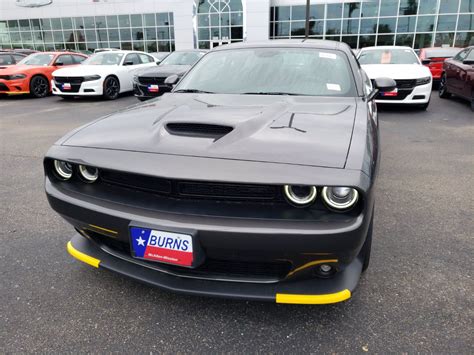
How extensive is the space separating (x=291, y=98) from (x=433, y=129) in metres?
5.20

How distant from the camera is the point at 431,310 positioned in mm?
2010

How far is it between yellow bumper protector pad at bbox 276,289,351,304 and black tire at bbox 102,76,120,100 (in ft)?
34.3

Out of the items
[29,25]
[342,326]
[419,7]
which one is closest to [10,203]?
[342,326]

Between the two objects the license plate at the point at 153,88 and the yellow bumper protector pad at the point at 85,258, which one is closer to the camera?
the yellow bumper protector pad at the point at 85,258

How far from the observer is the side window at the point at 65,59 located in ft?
40.7

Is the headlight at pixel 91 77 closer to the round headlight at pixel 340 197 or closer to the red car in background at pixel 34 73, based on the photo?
the red car in background at pixel 34 73

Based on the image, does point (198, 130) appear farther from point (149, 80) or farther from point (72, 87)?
point (72, 87)

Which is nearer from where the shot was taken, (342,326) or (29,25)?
(342,326)

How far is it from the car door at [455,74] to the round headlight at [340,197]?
8.80 metres

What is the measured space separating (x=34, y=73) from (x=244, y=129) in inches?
476

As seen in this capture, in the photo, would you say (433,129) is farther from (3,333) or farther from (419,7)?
(419,7)

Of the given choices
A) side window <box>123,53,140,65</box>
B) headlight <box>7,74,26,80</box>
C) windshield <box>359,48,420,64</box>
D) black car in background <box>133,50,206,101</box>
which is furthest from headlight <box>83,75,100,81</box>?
windshield <box>359,48,420,64</box>

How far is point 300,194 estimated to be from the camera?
1.68 meters

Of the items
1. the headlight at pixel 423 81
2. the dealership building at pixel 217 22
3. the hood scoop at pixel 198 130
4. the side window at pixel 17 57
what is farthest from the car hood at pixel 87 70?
the dealership building at pixel 217 22
